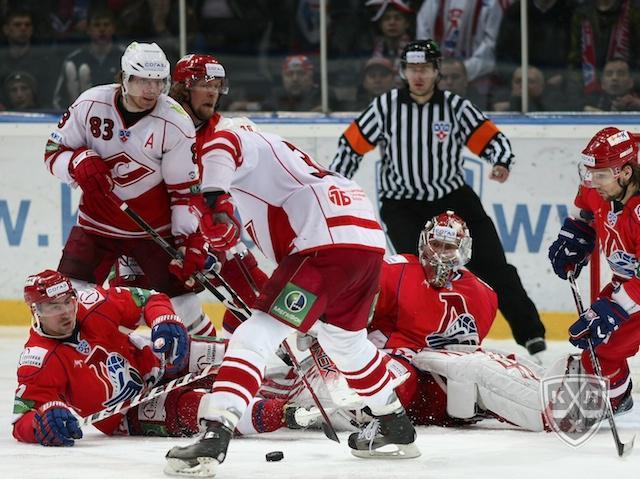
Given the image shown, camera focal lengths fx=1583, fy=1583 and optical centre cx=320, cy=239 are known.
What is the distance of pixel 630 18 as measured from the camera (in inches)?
260

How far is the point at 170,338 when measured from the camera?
4.38 metres

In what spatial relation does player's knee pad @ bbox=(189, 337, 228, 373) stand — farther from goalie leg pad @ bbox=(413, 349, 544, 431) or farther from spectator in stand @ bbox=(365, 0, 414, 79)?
spectator in stand @ bbox=(365, 0, 414, 79)

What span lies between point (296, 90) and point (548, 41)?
3.71 feet

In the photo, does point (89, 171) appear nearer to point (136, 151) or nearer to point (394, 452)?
point (136, 151)

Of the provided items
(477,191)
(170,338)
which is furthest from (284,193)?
(477,191)

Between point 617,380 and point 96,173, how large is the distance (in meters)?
1.69

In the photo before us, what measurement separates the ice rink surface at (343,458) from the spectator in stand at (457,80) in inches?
94.4

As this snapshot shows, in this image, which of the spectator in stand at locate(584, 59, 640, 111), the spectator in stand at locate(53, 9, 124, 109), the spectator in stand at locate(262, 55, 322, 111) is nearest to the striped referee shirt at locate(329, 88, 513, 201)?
the spectator in stand at locate(584, 59, 640, 111)

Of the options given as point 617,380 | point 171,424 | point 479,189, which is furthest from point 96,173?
point 479,189

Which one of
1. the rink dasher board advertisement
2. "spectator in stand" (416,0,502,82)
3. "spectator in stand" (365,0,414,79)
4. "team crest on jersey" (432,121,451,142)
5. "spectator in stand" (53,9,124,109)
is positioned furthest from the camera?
"spectator in stand" (53,9,124,109)

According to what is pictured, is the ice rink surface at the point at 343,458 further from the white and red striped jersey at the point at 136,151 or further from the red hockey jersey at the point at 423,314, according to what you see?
the white and red striped jersey at the point at 136,151

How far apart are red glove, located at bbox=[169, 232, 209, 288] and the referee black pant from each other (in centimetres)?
119

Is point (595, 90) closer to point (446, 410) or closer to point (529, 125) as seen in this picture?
point (529, 125)

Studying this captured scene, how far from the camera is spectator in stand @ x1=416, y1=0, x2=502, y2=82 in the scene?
22.2 ft
